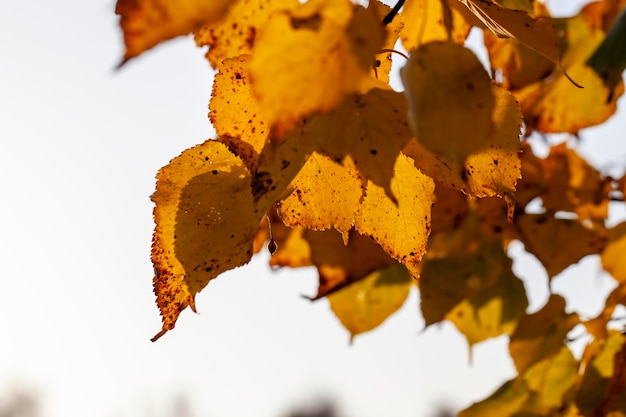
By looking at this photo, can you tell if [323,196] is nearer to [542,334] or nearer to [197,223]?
Result: [197,223]

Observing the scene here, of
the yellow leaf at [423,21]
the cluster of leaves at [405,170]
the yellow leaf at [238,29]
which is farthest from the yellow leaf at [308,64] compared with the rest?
the yellow leaf at [423,21]

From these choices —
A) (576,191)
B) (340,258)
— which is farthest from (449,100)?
(576,191)

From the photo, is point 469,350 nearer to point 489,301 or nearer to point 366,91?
point 489,301

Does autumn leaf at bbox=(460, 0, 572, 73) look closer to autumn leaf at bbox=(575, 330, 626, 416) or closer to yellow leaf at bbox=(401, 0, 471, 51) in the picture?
yellow leaf at bbox=(401, 0, 471, 51)

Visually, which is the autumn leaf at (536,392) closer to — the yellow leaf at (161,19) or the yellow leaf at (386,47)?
the yellow leaf at (386,47)

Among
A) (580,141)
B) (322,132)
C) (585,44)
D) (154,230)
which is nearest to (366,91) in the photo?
(322,132)
